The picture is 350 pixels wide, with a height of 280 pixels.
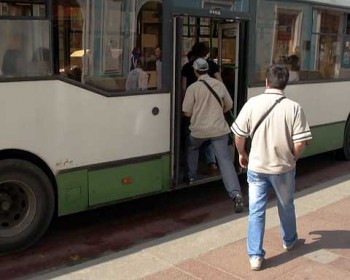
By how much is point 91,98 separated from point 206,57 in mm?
2149

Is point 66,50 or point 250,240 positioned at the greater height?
point 66,50

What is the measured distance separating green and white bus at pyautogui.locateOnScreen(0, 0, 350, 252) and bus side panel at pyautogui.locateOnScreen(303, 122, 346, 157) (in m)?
1.61

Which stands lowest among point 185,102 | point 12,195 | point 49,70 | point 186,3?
point 12,195

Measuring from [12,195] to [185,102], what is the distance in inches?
82.1

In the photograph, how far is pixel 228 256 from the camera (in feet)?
14.7

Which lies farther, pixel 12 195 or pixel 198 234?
pixel 198 234

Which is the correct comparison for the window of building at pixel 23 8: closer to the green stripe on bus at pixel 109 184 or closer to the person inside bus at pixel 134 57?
the person inside bus at pixel 134 57

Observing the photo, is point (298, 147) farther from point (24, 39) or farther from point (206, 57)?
point (206, 57)

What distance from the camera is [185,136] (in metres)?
6.44

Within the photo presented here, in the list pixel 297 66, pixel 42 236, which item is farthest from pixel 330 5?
pixel 42 236

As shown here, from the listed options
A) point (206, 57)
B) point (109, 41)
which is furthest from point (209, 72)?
point (109, 41)

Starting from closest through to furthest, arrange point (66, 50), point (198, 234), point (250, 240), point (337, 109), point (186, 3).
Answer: point (250, 240) < point (66, 50) < point (198, 234) < point (186, 3) < point (337, 109)

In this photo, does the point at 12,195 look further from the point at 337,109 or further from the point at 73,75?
the point at 337,109

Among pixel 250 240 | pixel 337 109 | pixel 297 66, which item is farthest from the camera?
pixel 337 109
